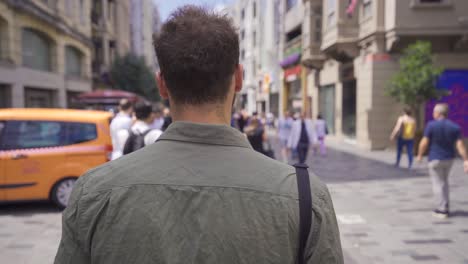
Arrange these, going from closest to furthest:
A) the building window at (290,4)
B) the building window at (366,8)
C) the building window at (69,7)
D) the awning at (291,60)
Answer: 1. the building window at (366,8)
2. the building window at (69,7)
3. the awning at (291,60)
4. the building window at (290,4)

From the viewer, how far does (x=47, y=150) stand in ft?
22.5

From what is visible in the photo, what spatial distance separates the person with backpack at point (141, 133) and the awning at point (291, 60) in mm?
22779

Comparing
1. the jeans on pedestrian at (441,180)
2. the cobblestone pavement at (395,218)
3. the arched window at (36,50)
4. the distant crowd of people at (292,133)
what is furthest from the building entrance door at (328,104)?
→ the jeans on pedestrian at (441,180)

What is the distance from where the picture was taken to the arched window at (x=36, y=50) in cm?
1798

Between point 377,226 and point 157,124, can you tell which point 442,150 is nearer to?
point 377,226

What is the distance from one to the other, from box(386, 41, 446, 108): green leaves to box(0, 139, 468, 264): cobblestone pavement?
16.2 feet

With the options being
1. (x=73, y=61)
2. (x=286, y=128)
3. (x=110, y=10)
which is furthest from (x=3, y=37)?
(x=110, y=10)

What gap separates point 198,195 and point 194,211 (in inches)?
1.8

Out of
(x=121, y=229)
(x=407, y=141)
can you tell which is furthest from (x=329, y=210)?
(x=407, y=141)

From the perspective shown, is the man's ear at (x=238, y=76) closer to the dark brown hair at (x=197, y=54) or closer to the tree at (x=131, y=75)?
the dark brown hair at (x=197, y=54)

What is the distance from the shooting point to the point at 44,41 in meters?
20.0

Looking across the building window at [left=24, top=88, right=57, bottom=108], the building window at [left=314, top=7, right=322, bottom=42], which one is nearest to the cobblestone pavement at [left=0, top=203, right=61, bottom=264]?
the building window at [left=24, top=88, right=57, bottom=108]

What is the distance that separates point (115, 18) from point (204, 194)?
122 feet

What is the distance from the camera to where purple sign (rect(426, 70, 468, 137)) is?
52.1ft
